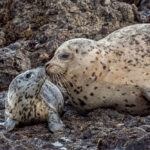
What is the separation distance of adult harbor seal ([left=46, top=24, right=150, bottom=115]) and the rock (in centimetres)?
170

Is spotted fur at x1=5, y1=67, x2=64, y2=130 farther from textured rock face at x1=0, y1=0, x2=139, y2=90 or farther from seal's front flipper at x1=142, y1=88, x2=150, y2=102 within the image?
textured rock face at x1=0, y1=0, x2=139, y2=90

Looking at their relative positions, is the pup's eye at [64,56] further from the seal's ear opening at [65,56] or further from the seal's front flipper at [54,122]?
the seal's front flipper at [54,122]

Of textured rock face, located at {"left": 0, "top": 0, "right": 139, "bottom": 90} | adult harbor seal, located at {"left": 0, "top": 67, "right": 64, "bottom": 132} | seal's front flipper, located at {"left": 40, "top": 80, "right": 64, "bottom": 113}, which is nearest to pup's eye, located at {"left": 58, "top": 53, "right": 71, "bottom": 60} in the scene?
adult harbor seal, located at {"left": 0, "top": 67, "right": 64, "bottom": 132}

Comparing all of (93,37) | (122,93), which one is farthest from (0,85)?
(122,93)

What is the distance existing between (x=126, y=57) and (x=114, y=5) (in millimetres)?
3182

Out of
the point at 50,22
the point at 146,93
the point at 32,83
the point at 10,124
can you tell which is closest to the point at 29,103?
Answer: the point at 32,83

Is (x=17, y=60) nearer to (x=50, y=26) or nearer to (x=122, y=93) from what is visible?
(x=50, y=26)

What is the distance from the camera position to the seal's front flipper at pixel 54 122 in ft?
17.8

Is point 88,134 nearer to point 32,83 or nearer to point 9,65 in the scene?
point 32,83

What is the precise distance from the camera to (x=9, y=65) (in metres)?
7.66

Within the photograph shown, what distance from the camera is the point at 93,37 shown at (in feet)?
28.4

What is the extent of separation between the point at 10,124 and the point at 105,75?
4.34ft

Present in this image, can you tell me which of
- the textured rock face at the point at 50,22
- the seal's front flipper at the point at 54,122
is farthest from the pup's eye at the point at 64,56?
the textured rock face at the point at 50,22

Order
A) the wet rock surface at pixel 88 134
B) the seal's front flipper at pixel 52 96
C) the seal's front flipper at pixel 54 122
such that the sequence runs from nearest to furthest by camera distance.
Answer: the wet rock surface at pixel 88 134, the seal's front flipper at pixel 54 122, the seal's front flipper at pixel 52 96
